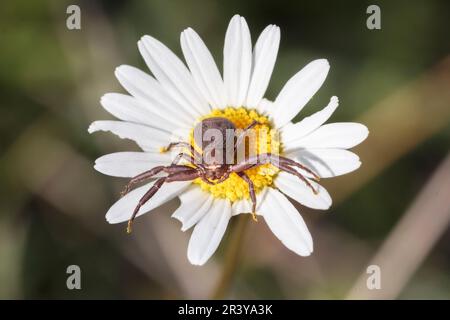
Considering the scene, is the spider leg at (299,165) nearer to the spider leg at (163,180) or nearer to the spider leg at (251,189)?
the spider leg at (251,189)

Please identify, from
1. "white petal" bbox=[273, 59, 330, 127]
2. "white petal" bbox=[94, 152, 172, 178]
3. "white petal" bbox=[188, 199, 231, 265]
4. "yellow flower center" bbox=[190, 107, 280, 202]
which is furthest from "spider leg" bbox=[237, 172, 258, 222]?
"white petal" bbox=[94, 152, 172, 178]

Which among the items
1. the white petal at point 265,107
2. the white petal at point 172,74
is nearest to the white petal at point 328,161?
the white petal at point 265,107

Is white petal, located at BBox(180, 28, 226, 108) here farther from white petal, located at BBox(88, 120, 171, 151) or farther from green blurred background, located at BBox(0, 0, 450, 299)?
green blurred background, located at BBox(0, 0, 450, 299)

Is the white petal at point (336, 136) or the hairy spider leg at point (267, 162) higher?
the white petal at point (336, 136)

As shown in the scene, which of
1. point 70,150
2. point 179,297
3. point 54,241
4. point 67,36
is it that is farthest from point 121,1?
point 179,297

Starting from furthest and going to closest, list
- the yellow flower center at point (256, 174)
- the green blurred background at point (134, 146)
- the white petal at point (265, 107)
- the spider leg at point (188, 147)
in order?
the green blurred background at point (134, 146), the white petal at point (265, 107), the spider leg at point (188, 147), the yellow flower center at point (256, 174)

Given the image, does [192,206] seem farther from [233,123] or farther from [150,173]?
[233,123]
